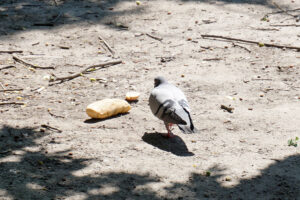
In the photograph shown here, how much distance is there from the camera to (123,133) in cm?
497

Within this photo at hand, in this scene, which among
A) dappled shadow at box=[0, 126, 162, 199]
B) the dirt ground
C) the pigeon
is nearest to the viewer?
dappled shadow at box=[0, 126, 162, 199]

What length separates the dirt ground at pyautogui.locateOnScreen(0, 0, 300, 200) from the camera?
4062mm

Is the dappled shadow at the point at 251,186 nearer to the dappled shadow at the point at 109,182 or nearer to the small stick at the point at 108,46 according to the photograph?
the dappled shadow at the point at 109,182

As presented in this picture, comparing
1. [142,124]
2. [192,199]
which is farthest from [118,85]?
[192,199]

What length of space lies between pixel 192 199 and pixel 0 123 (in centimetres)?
233

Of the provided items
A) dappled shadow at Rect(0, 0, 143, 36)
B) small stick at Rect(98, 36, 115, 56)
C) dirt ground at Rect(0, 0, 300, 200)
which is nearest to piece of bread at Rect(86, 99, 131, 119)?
dirt ground at Rect(0, 0, 300, 200)

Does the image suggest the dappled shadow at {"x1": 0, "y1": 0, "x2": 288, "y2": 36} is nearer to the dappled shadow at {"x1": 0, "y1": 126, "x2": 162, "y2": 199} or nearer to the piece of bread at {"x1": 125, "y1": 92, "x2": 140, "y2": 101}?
the piece of bread at {"x1": 125, "y1": 92, "x2": 140, "y2": 101}

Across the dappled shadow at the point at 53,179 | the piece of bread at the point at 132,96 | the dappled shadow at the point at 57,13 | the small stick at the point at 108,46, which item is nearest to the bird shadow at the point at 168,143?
the dappled shadow at the point at 53,179

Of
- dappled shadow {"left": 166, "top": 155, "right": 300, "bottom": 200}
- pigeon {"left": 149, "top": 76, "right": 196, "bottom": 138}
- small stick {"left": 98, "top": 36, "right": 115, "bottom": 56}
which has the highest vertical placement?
pigeon {"left": 149, "top": 76, "right": 196, "bottom": 138}

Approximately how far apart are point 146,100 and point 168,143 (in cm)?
111

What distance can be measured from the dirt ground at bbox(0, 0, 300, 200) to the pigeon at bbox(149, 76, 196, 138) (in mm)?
280

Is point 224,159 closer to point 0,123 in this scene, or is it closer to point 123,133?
point 123,133

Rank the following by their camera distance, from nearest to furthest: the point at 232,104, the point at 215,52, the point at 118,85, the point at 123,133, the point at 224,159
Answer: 1. the point at 224,159
2. the point at 123,133
3. the point at 232,104
4. the point at 118,85
5. the point at 215,52

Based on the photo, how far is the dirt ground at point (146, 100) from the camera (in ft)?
13.3
